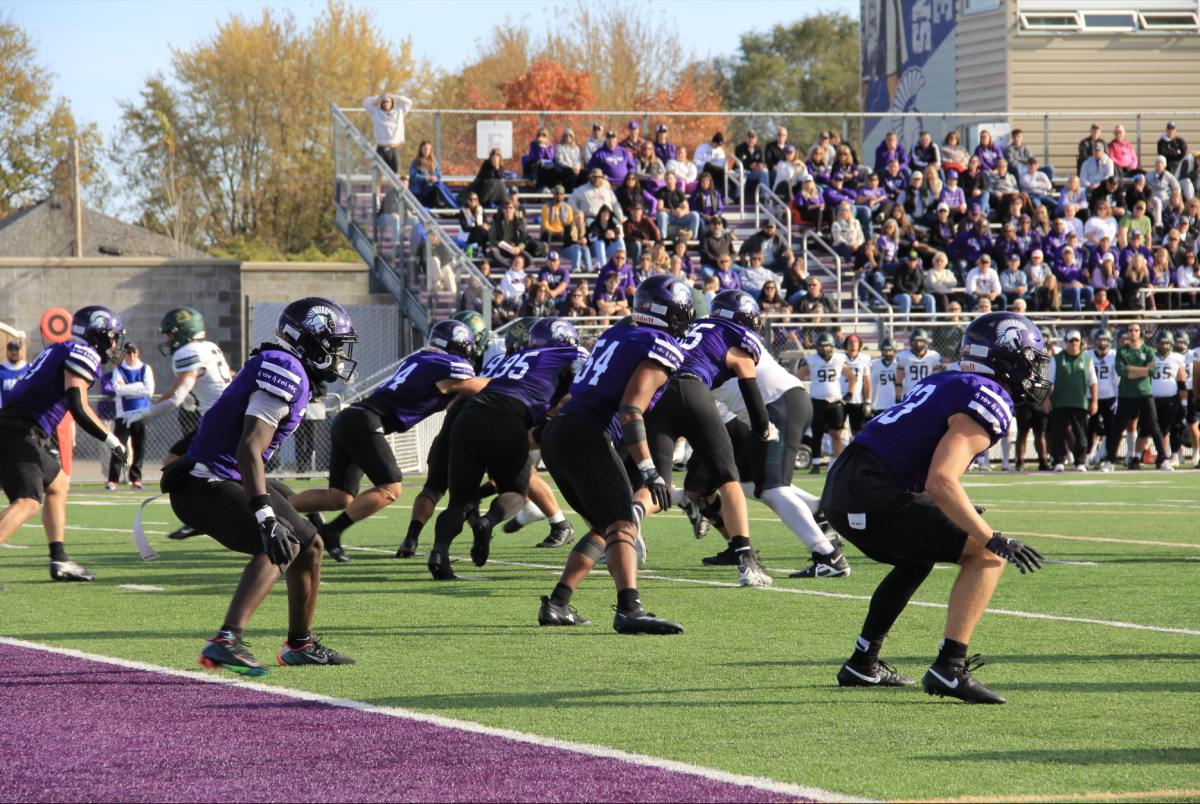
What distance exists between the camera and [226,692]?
17.1 feet

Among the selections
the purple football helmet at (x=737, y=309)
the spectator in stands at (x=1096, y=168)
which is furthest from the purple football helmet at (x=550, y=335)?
the spectator in stands at (x=1096, y=168)

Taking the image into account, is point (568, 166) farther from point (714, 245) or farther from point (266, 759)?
point (266, 759)

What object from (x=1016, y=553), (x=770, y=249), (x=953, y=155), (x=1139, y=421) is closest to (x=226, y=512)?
(x=1016, y=553)

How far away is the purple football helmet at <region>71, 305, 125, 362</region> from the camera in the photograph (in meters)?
8.30

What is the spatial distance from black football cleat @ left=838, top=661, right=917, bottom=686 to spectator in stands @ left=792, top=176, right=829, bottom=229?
1769 centimetres

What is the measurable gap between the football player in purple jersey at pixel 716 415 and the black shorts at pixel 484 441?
3.03 ft

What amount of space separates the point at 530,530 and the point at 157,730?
24.4 ft

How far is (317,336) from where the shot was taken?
554cm

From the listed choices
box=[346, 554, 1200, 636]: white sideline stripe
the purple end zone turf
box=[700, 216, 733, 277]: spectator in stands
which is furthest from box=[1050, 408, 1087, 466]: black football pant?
the purple end zone turf

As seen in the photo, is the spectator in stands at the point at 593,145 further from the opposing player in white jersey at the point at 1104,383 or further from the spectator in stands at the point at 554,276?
the opposing player in white jersey at the point at 1104,383

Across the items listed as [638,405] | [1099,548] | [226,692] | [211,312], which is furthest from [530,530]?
[211,312]

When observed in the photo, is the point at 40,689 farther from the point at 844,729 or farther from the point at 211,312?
the point at 211,312

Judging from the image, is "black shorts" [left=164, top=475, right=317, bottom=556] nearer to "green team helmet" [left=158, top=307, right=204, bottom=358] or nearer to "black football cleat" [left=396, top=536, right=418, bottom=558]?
"black football cleat" [left=396, top=536, right=418, bottom=558]

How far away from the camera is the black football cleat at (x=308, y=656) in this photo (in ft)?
18.7
